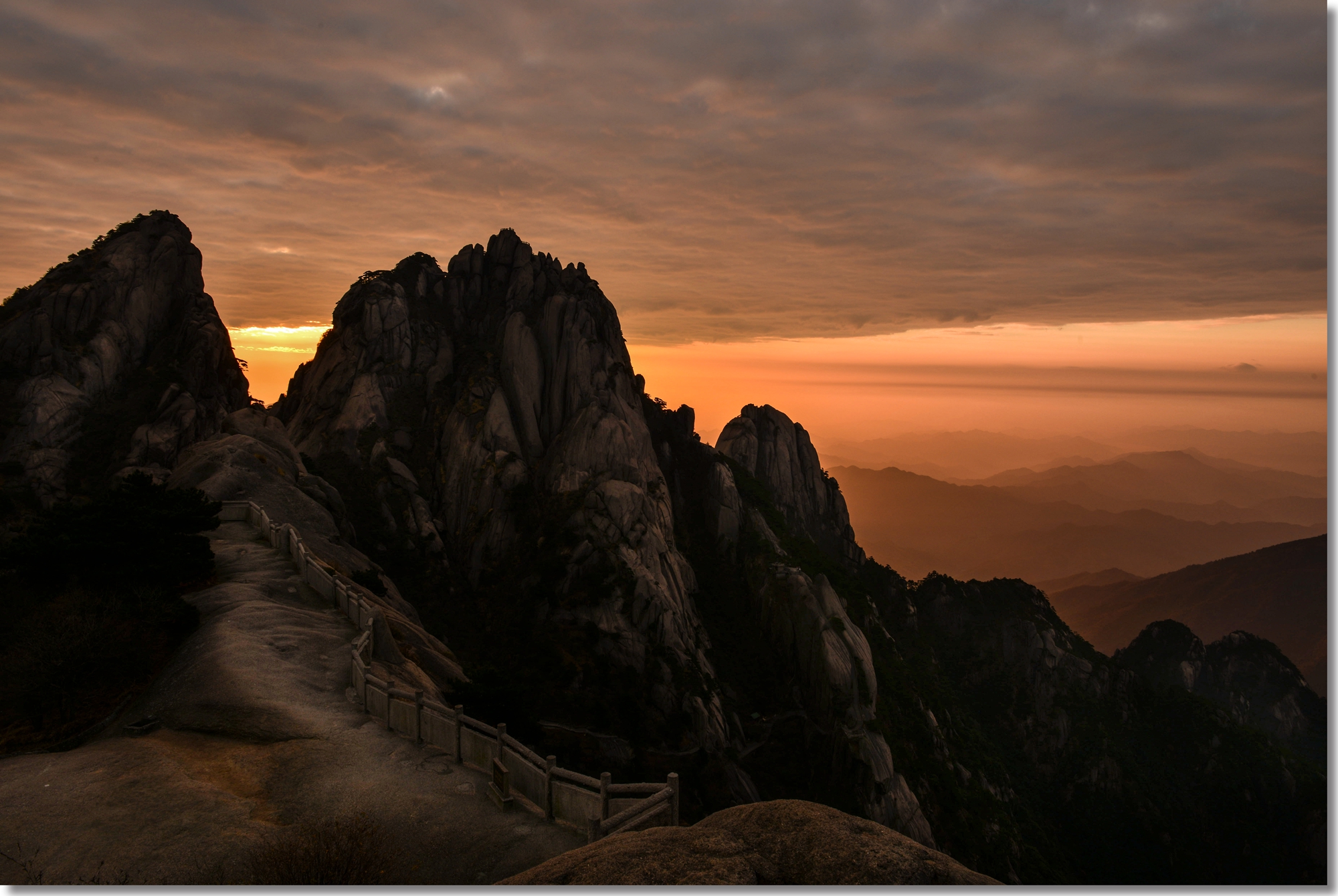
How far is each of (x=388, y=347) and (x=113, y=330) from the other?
95.9 ft

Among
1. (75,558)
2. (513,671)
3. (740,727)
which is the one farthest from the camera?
(740,727)

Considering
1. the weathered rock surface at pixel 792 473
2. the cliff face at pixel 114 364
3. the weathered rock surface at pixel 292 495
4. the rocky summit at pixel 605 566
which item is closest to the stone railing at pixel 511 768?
the weathered rock surface at pixel 292 495

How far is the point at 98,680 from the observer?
22.0m

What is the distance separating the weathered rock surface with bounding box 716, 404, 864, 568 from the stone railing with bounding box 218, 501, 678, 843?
10207 centimetres

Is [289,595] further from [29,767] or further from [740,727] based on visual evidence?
[740,727]

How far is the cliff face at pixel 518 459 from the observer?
72.9 metres

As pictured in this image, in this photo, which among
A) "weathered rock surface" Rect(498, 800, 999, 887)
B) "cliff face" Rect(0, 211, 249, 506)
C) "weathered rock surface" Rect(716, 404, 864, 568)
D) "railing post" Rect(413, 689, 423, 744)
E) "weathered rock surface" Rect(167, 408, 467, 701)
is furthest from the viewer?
"weathered rock surface" Rect(716, 404, 864, 568)

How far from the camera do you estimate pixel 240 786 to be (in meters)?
16.1

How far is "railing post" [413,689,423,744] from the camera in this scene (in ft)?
63.5

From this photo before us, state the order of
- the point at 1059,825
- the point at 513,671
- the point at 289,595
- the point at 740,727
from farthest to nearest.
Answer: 1. the point at 1059,825
2. the point at 740,727
3. the point at 513,671
4. the point at 289,595

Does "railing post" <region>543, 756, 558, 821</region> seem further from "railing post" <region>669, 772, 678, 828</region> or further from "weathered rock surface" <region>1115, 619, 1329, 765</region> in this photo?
"weathered rock surface" <region>1115, 619, 1329, 765</region>

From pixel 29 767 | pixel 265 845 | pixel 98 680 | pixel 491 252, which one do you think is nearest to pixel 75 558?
pixel 98 680

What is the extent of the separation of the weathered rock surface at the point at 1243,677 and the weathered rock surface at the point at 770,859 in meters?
145

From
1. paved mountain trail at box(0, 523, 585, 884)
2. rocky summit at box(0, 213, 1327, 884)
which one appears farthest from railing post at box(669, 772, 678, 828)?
rocky summit at box(0, 213, 1327, 884)
